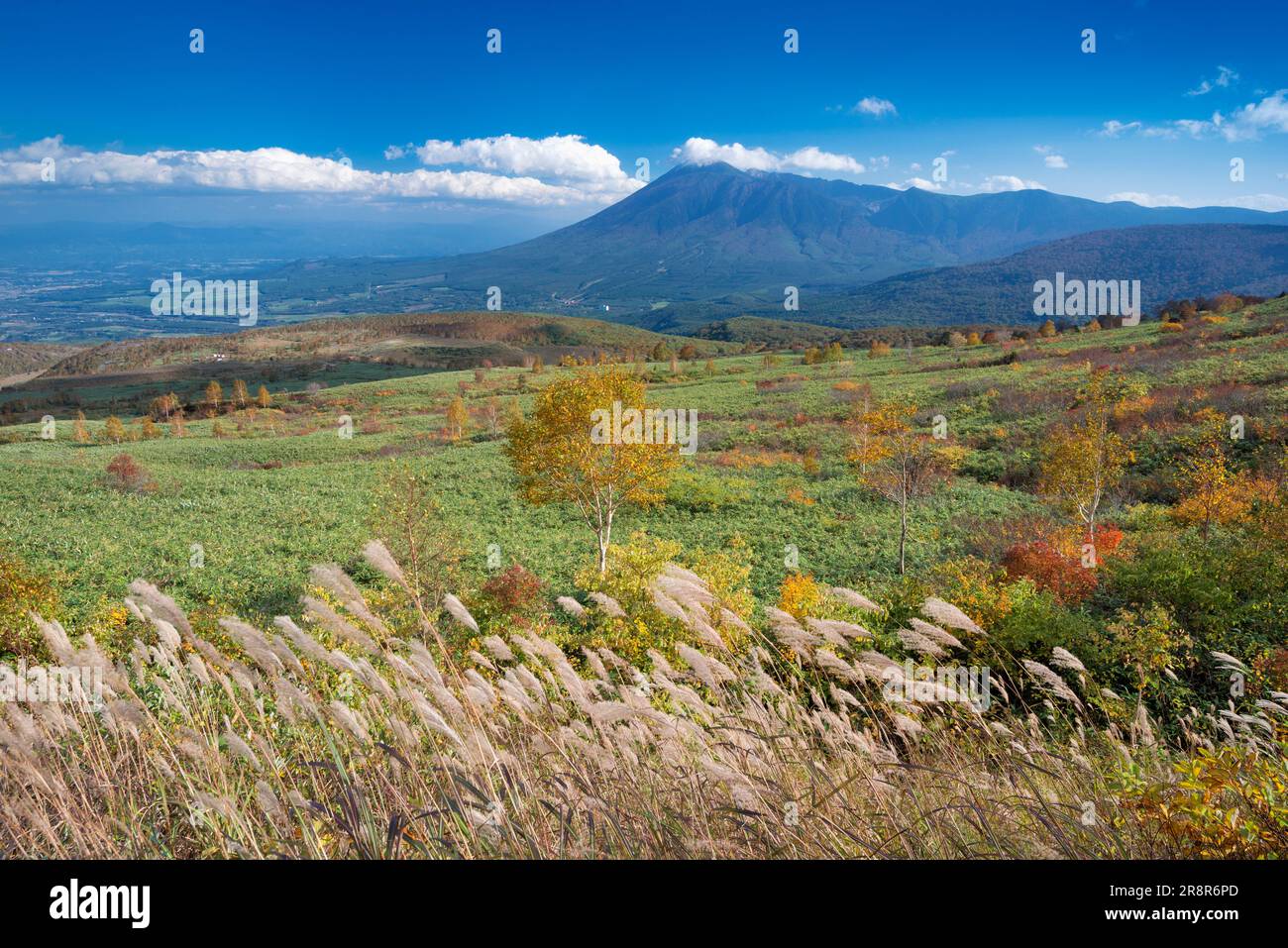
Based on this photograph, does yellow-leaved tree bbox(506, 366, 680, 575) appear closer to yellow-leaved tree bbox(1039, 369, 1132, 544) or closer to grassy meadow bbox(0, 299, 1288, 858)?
grassy meadow bbox(0, 299, 1288, 858)

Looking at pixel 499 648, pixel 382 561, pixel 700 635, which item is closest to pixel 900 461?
pixel 700 635

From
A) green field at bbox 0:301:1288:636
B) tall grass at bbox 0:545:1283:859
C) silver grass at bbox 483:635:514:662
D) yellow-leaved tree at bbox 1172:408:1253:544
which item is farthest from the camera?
green field at bbox 0:301:1288:636

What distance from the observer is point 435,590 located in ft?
51.7

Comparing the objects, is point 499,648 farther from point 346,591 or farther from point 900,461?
point 900,461

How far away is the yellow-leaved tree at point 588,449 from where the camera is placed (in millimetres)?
20453

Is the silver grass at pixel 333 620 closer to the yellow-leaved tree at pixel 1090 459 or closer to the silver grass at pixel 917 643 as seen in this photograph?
the silver grass at pixel 917 643

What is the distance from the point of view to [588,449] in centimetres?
2072

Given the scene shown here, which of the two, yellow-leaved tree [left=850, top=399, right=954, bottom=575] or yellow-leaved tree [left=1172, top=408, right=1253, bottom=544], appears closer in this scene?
yellow-leaved tree [left=1172, top=408, right=1253, bottom=544]

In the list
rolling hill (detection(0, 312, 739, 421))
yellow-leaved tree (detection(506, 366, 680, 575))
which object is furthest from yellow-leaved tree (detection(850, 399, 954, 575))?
rolling hill (detection(0, 312, 739, 421))

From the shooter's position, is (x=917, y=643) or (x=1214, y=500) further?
(x=1214, y=500)

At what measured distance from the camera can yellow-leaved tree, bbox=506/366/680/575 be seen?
67.1 ft

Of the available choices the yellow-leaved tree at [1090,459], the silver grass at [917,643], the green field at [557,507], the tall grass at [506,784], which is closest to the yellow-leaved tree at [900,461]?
the green field at [557,507]

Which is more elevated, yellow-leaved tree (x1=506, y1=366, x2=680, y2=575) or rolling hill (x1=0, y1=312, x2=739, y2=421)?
rolling hill (x1=0, y1=312, x2=739, y2=421)

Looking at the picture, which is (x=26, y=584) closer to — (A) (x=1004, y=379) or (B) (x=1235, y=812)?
(B) (x=1235, y=812)
